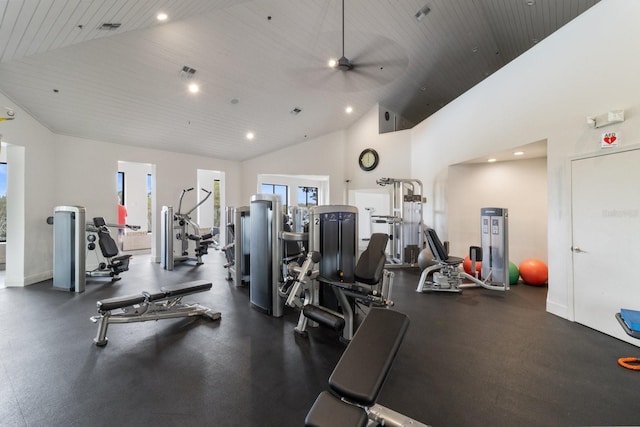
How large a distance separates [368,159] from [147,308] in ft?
21.7

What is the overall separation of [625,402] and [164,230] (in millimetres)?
7341

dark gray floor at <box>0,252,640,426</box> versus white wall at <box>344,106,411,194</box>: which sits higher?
white wall at <box>344,106,411,194</box>

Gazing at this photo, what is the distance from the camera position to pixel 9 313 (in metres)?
3.53

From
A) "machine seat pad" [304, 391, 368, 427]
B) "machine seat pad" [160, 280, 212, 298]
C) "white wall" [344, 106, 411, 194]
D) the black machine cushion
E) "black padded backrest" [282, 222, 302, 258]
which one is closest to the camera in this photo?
"machine seat pad" [304, 391, 368, 427]

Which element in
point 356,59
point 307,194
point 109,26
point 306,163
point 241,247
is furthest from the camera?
point 307,194

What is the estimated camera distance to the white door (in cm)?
280

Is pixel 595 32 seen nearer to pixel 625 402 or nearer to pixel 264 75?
pixel 625 402

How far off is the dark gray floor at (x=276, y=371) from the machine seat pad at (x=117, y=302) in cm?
34

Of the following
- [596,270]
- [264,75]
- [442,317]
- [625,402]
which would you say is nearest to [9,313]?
[264,75]

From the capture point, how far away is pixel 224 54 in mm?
4477

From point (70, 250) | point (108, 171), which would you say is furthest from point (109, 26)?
point (108, 171)

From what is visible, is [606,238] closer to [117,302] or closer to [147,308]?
[147,308]

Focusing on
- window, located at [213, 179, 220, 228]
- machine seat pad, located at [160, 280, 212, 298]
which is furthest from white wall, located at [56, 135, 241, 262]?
machine seat pad, located at [160, 280, 212, 298]

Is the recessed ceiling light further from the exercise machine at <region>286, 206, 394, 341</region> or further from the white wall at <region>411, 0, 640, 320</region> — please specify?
the exercise machine at <region>286, 206, 394, 341</region>
